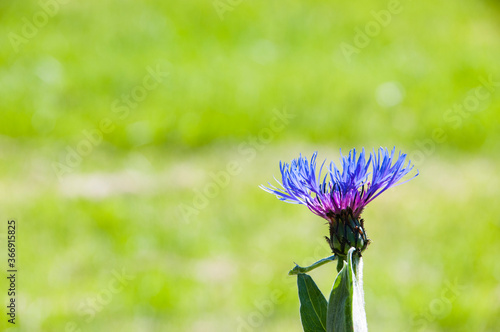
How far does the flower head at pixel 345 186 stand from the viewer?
1208 millimetres

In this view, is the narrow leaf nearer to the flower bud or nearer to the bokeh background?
the flower bud

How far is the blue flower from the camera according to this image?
1.21m

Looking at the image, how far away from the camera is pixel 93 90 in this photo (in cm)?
616

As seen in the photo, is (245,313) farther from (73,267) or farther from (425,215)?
(425,215)

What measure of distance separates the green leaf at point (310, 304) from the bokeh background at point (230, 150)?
7.98 feet

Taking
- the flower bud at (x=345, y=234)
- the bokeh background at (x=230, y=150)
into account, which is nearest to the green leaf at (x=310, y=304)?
the flower bud at (x=345, y=234)

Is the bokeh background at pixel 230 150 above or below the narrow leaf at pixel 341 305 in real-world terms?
above

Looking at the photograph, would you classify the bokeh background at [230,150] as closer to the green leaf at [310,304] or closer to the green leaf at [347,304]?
the green leaf at [310,304]

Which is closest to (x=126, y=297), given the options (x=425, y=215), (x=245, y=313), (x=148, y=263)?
(x=148, y=263)

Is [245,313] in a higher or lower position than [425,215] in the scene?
lower

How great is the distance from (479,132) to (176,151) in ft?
8.47

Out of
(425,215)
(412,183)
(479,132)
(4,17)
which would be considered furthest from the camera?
(4,17)

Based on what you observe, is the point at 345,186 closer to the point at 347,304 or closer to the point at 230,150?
the point at 347,304

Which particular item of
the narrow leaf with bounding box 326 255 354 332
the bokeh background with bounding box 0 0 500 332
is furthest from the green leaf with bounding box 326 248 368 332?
the bokeh background with bounding box 0 0 500 332
